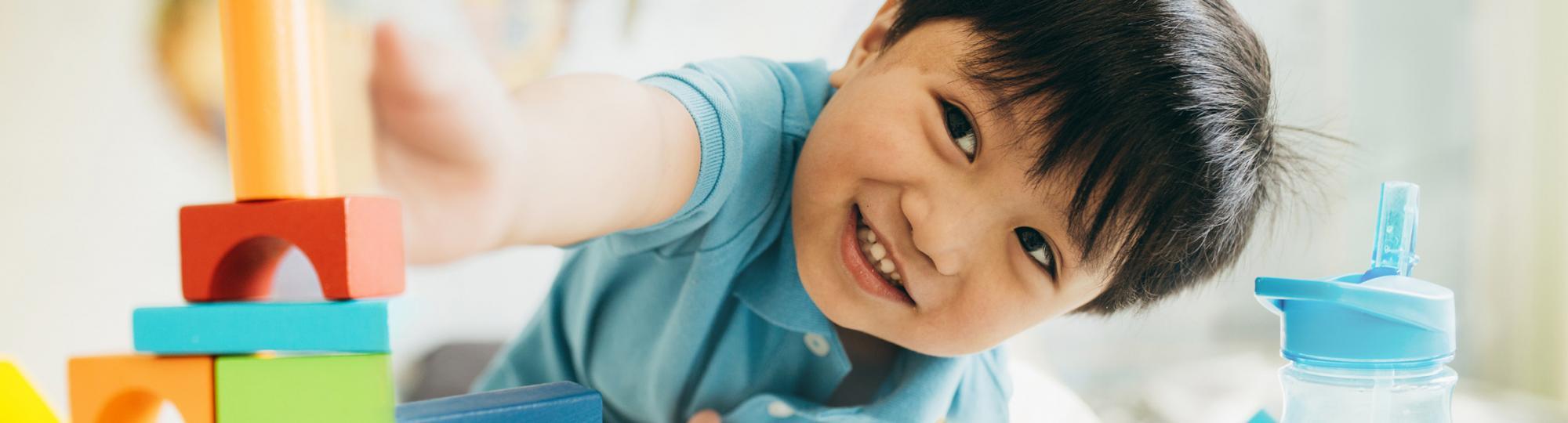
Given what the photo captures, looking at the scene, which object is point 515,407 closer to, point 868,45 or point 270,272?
point 270,272

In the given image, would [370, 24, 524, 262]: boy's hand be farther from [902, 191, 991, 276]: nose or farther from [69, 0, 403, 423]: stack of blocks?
[902, 191, 991, 276]: nose

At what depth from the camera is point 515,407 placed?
0.29 m

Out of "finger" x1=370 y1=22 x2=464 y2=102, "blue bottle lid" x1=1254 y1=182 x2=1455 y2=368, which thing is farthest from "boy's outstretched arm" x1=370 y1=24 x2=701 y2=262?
"blue bottle lid" x1=1254 y1=182 x2=1455 y2=368

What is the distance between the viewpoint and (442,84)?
9.3 inches

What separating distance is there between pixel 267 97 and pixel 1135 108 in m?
0.33

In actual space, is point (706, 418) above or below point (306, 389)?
below

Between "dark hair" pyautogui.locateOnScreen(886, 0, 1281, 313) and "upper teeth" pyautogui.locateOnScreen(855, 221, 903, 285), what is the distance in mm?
88

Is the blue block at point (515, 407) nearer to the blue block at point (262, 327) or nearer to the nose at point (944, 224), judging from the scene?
the blue block at point (262, 327)

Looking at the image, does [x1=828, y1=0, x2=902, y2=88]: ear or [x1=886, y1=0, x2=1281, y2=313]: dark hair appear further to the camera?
[x1=828, y1=0, x2=902, y2=88]: ear

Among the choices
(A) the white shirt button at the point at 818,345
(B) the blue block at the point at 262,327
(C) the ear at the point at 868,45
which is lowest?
(A) the white shirt button at the point at 818,345

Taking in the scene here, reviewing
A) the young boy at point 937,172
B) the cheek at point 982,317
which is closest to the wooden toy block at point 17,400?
the young boy at point 937,172

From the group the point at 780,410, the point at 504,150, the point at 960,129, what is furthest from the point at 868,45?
the point at 504,150

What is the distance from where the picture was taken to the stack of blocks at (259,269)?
0.22 metres

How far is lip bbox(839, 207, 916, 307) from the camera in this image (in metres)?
0.48
